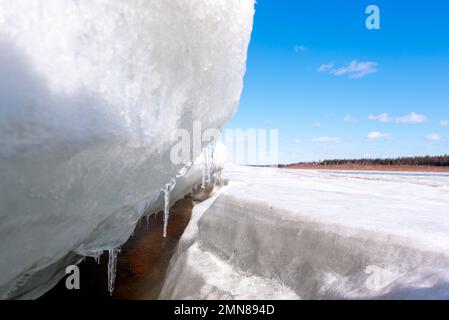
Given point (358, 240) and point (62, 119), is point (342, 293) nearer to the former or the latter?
point (358, 240)

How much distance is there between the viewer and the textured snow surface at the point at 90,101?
1.27 m

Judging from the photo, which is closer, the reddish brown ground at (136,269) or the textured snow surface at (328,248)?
the textured snow surface at (328,248)

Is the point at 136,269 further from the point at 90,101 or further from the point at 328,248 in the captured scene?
the point at 90,101

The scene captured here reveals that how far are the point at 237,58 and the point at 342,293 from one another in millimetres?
1588

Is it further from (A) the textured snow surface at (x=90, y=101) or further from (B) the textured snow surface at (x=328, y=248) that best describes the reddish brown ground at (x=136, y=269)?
(A) the textured snow surface at (x=90, y=101)

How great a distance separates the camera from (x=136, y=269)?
374cm

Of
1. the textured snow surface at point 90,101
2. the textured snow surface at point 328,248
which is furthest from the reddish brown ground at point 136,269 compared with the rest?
the textured snow surface at point 90,101

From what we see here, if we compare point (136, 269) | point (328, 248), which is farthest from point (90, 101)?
point (136, 269)

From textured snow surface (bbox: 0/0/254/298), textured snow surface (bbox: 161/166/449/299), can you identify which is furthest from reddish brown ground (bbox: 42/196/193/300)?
textured snow surface (bbox: 0/0/254/298)

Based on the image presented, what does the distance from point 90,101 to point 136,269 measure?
2.70m

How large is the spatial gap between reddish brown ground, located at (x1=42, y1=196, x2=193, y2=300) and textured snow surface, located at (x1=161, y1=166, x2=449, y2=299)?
1.11 feet

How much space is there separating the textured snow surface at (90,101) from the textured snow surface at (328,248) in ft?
2.71
